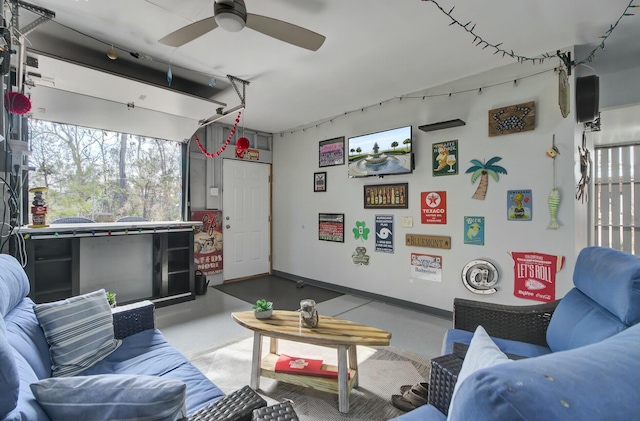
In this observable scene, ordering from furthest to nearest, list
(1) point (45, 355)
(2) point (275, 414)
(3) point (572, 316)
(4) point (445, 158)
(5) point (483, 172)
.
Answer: (4) point (445, 158) → (5) point (483, 172) → (3) point (572, 316) → (1) point (45, 355) → (2) point (275, 414)

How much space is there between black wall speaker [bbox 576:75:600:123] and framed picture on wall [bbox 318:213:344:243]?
2.97 metres

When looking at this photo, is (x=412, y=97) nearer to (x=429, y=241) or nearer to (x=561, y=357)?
(x=429, y=241)

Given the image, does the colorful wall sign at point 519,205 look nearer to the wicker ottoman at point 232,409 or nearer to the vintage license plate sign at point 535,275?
the vintage license plate sign at point 535,275

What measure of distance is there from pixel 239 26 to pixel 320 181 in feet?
10.8

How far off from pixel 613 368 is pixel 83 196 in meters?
4.80

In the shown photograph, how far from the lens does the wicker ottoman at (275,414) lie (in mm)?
1064

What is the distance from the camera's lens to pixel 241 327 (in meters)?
3.25

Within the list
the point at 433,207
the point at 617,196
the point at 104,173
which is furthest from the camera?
the point at 617,196

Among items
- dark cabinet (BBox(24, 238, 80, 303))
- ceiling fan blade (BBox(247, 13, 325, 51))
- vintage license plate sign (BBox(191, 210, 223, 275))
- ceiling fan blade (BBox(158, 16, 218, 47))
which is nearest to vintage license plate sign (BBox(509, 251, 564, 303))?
ceiling fan blade (BBox(247, 13, 325, 51))

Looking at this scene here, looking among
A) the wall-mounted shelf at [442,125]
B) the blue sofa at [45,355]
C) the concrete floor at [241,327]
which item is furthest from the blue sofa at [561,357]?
the wall-mounted shelf at [442,125]

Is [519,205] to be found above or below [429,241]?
above

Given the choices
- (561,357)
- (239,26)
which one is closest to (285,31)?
(239,26)

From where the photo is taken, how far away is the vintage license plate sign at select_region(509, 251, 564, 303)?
9.22 ft

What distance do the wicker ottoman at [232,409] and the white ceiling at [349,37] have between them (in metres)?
2.42
